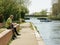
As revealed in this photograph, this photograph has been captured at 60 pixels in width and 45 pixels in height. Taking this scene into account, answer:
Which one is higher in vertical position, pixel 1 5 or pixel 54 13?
pixel 1 5

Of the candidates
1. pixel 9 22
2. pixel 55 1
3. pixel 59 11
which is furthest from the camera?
pixel 55 1

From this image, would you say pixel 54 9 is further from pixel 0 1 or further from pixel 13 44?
pixel 13 44

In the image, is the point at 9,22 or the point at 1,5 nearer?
the point at 9,22

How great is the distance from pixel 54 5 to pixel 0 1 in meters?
123

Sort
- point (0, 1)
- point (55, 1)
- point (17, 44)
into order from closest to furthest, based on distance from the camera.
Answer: point (17, 44) → point (0, 1) → point (55, 1)

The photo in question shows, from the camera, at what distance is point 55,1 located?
544 feet

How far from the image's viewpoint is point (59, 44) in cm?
1908

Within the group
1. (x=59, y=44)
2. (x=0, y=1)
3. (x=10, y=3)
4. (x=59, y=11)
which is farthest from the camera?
(x=59, y=11)

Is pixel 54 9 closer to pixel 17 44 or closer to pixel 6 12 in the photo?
pixel 6 12

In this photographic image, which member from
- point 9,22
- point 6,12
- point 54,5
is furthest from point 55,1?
point 9,22

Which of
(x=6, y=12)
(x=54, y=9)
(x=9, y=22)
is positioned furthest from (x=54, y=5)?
(x=9, y=22)

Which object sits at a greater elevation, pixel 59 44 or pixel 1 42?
pixel 1 42

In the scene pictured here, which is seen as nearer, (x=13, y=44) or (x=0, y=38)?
(x=0, y=38)

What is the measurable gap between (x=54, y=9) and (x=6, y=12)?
377 ft
